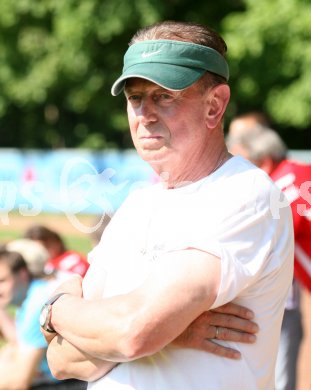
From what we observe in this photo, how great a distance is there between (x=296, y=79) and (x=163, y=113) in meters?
20.9

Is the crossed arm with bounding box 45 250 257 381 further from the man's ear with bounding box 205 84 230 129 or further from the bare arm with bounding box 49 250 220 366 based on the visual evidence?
the man's ear with bounding box 205 84 230 129

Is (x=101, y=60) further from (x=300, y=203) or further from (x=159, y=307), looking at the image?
(x=159, y=307)

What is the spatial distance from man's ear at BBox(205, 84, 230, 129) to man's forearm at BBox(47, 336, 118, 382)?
0.75 metres

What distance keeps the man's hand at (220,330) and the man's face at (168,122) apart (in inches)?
18.0

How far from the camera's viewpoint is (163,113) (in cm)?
246

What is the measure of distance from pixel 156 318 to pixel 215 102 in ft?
2.20

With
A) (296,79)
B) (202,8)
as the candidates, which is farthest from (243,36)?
(202,8)

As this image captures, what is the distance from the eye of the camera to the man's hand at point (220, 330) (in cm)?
230

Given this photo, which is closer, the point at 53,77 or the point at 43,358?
the point at 43,358

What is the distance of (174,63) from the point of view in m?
2.40

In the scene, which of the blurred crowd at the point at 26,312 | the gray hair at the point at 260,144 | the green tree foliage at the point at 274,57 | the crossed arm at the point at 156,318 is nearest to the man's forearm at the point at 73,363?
the crossed arm at the point at 156,318

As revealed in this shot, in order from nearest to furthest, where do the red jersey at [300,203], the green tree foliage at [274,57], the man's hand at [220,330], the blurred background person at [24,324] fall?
1. the man's hand at [220,330]
2. the blurred background person at [24,324]
3. the red jersey at [300,203]
4. the green tree foliage at [274,57]

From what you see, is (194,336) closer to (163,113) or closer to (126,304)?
(126,304)

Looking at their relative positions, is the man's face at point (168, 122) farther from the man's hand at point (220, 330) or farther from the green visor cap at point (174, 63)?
the man's hand at point (220, 330)
